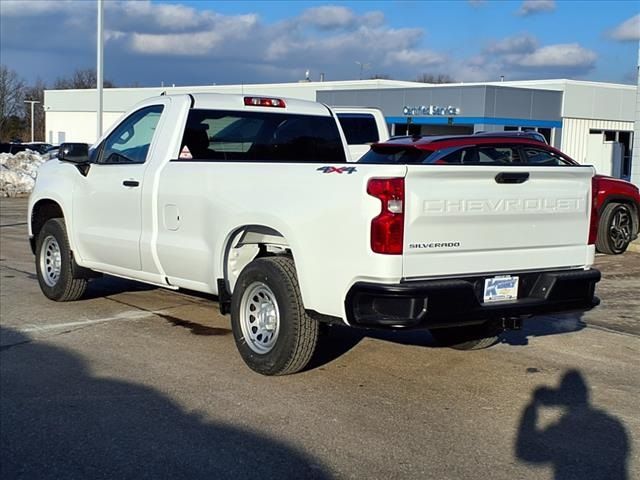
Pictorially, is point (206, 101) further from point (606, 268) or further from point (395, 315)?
point (606, 268)

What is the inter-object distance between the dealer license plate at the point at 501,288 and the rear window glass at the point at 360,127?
764 cm

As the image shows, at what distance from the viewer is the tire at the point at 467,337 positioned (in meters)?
6.84

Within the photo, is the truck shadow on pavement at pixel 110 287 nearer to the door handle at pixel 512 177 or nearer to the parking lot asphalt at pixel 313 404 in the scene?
the parking lot asphalt at pixel 313 404

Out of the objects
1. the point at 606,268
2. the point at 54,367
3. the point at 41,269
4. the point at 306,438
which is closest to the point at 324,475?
the point at 306,438

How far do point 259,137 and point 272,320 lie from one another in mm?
2402

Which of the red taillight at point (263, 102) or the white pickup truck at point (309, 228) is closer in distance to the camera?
the white pickup truck at point (309, 228)

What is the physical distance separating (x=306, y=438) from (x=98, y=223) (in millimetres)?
4003

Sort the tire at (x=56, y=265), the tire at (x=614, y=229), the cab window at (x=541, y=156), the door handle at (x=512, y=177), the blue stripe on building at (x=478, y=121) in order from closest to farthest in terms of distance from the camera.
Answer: the door handle at (x=512, y=177)
the tire at (x=56, y=265)
the cab window at (x=541, y=156)
the tire at (x=614, y=229)
the blue stripe on building at (x=478, y=121)

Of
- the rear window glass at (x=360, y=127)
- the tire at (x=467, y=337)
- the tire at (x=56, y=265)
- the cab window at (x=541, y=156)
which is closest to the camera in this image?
the tire at (x=467, y=337)

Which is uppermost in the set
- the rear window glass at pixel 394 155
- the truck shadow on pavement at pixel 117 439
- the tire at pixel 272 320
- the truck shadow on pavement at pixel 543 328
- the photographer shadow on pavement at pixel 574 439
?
the rear window glass at pixel 394 155

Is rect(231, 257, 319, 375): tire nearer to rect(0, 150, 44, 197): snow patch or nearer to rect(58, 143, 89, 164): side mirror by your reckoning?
rect(58, 143, 89, 164): side mirror

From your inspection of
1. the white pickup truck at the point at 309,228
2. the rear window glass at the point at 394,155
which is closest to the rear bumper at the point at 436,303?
the white pickup truck at the point at 309,228

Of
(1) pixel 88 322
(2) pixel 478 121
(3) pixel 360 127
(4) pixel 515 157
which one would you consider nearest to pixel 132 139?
(1) pixel 88 322

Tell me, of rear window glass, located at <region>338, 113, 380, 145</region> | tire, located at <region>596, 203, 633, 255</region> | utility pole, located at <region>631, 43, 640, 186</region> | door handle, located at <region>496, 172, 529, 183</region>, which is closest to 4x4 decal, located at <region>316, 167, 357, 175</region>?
door handle, located at <region>496, 172, 529, 183</region>
